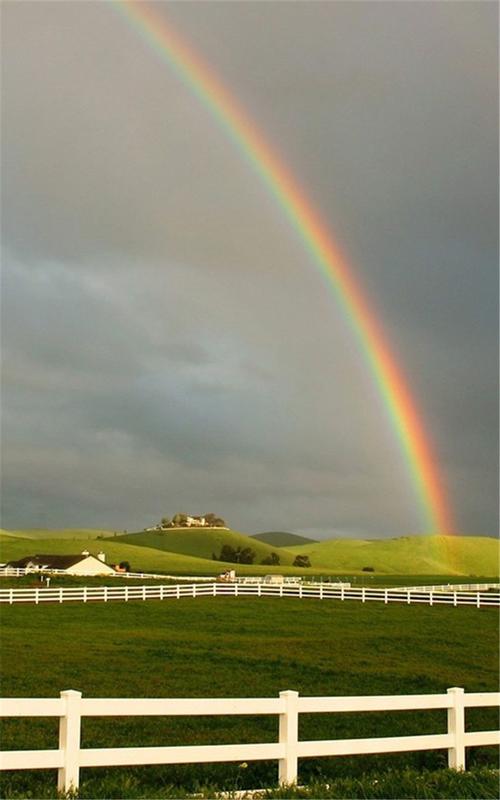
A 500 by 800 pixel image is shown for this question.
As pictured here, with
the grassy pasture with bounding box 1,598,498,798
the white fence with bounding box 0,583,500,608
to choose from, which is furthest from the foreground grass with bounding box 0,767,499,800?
the white fence with bounding box 0,583,500,608

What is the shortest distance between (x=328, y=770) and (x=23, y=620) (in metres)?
30.1

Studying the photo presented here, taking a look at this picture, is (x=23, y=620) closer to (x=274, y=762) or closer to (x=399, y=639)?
(x=399, y=639)

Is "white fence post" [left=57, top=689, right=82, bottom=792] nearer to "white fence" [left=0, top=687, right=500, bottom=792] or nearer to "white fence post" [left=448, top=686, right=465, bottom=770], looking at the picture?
"white fence" [left=0, top=687, right=500, bottom=792]

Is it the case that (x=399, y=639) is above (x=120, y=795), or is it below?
below

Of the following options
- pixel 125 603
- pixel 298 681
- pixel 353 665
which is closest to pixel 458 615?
pixel 125 603

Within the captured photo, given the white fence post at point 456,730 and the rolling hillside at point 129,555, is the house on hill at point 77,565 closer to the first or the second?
A: the rolling hillside at point 129,555

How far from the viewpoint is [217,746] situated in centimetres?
865

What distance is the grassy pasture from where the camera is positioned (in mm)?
10773

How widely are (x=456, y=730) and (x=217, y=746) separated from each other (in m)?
3.28

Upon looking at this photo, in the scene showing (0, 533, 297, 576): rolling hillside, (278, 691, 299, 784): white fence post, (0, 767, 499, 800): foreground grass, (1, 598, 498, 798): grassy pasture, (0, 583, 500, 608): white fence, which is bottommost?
(0, 533, 297, 576): rolling hillside

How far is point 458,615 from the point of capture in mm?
42719

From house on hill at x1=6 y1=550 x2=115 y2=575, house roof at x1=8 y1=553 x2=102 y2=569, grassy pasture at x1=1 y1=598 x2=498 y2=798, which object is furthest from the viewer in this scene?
house roof at x1=8 y1=553 x2=102 y2=569

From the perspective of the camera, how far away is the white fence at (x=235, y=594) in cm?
4994

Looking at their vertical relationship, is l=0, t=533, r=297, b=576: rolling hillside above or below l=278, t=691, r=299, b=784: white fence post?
below
